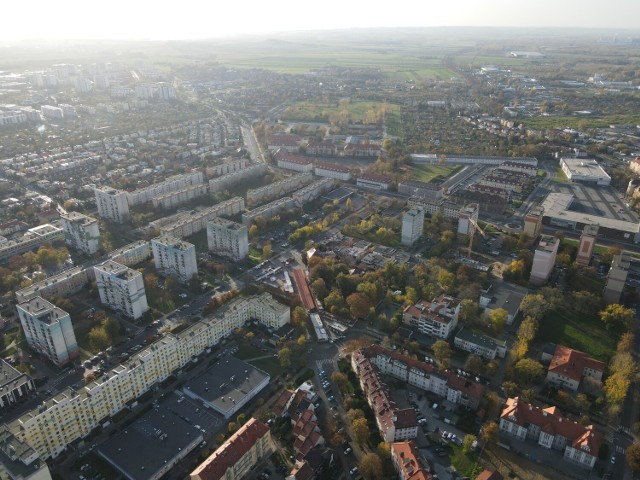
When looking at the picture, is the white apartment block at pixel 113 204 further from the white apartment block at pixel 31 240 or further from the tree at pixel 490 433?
the tree at pixel 490 433

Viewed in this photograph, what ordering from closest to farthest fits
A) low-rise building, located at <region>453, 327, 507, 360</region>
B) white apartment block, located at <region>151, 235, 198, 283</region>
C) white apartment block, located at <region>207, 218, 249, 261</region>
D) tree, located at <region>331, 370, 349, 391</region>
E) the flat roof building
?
the flat roof building
tree, located at <region>331, 370, 349, 391</region>
low-rise building, located at <region>453, 327, 507, 360</region>
white apartment block, located at <region>151, 235, 198, 283</region>
white apartment block, located at <region>207, 218, 249, 261</region>

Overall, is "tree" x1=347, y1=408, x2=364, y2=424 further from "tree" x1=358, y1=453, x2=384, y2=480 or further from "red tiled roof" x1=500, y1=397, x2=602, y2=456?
"red tiled roof" x1=500, y1=397, x2=602, y2=456

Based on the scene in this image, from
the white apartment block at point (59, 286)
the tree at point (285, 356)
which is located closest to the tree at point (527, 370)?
the tree at point (285, 356)

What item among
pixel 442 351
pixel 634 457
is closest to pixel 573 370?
pixel 634 457

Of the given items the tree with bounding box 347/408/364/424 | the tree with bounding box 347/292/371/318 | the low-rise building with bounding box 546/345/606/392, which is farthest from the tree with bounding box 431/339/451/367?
the tree with bounding box 347/408/364/424

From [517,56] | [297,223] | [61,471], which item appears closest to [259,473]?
[61,471]

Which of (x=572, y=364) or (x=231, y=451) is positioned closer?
(x=231, y=451)

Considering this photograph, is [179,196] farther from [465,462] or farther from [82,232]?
[465,462]
